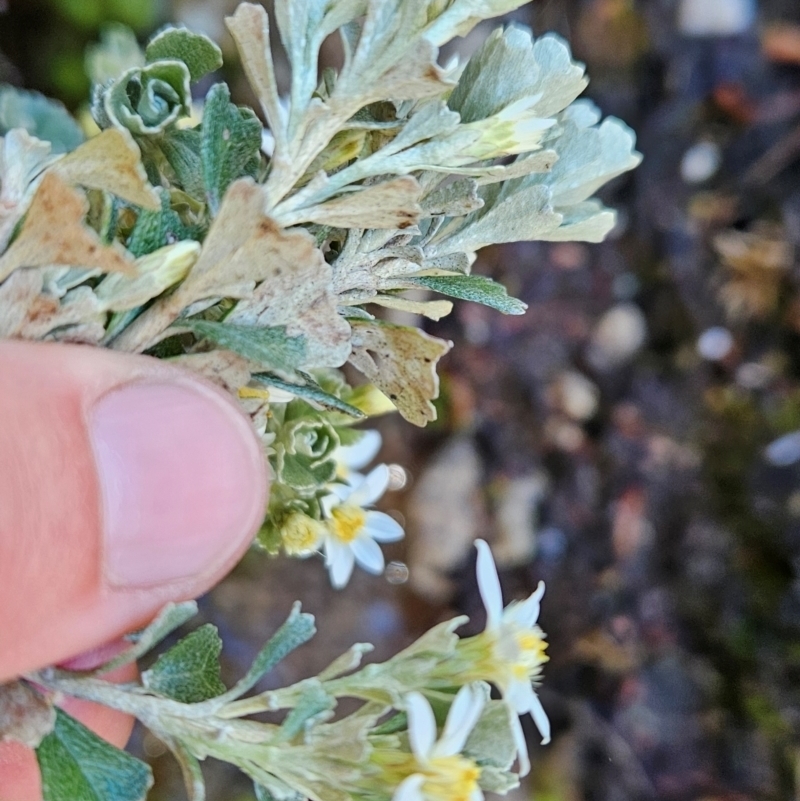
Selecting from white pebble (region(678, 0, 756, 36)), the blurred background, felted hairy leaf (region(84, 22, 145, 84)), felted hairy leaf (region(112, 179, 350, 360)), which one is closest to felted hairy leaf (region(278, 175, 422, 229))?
felted hairy leaf (region(112, 179, 350, 360))

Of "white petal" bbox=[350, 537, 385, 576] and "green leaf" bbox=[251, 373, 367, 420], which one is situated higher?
"green leaf" bbox=[251, 373, 367, 420]

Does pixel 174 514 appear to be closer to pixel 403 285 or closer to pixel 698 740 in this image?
pixel 403 285

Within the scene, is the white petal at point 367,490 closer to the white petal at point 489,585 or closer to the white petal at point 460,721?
the white petal at point 489,585

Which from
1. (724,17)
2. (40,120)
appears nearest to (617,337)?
(724,17)

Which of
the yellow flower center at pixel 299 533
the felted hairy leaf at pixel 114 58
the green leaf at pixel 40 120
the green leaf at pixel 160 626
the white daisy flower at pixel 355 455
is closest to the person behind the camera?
the green leaf at pixel 160 626

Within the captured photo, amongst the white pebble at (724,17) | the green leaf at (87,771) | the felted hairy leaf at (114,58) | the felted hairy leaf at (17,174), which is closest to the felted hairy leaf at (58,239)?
the felted hairy leaf at (17,174)

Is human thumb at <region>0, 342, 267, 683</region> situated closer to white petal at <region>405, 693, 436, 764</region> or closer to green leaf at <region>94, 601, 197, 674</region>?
green leaf at <region>94, 601, 197, 674</region>

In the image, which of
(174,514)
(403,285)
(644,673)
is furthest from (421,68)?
(644,673)
